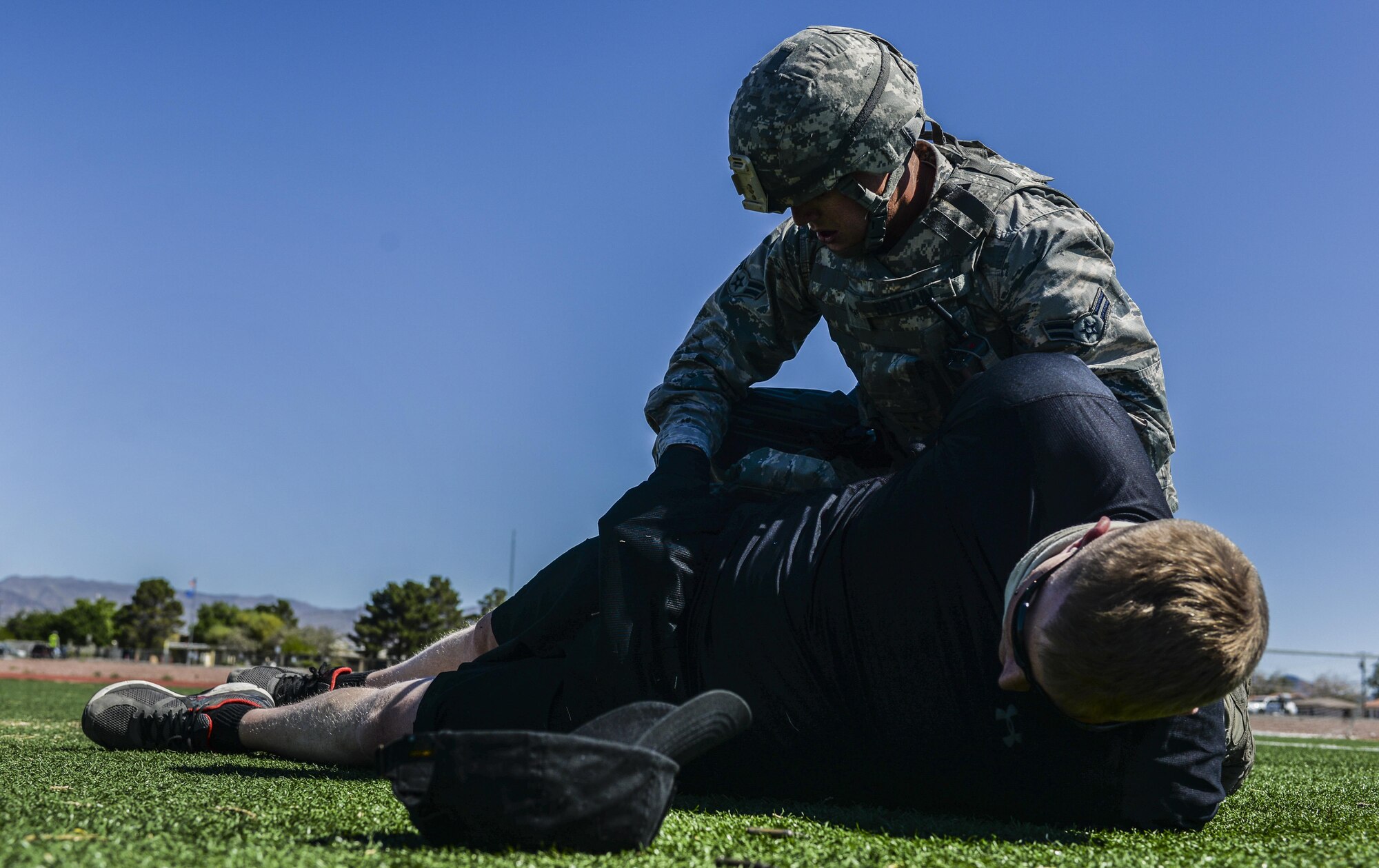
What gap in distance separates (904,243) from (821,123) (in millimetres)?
376

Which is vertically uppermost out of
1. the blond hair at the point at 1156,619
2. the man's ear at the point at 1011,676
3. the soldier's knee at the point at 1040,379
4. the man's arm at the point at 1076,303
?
the man's arm at the point at 1076,303

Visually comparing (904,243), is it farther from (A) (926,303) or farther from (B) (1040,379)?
(B) (1040,379)

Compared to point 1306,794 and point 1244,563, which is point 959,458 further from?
point 1306,794

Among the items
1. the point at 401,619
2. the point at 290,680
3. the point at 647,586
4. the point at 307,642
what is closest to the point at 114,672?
the point at 401,619

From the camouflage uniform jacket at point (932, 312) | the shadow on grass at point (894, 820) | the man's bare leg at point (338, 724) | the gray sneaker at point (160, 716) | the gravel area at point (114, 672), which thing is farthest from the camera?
the gravel area at point (114, 672)

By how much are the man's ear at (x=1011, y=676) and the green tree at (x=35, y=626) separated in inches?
3110

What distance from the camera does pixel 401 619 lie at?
5288 centimetres

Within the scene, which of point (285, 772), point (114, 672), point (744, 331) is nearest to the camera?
point (285, 772)

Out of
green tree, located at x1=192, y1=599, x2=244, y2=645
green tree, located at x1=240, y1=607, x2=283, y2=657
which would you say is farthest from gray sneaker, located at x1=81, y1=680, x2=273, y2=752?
green tree, located at x1=192, y1=599, x2=244, y2=645

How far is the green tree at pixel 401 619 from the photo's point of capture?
5094 centimetres

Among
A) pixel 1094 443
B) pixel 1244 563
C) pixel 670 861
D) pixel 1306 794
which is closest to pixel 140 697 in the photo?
pixel 670 861

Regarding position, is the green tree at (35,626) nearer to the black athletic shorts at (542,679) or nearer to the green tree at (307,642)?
the green tree at (307,642)

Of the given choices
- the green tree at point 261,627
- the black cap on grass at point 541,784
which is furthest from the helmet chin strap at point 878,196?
the green tree at point 261,627

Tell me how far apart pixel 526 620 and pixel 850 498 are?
0.93 metres
